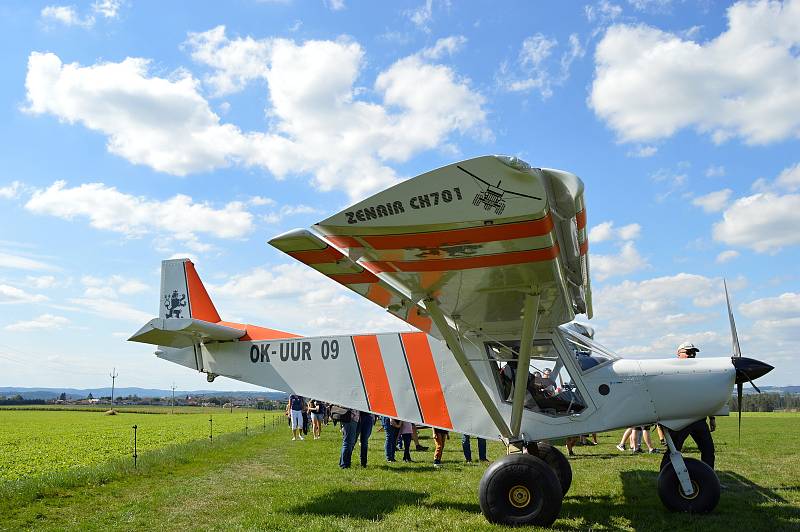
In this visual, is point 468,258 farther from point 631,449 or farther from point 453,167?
point 631,449

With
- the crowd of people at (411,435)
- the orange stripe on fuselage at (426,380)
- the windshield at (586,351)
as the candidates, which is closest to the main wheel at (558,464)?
the crowd of people at (411,435)

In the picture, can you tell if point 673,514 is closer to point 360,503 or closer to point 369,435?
point 360,503

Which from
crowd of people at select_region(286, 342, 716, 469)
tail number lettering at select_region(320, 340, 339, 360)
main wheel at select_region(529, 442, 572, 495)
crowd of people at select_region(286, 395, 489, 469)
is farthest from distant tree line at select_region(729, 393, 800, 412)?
tail number lettering at select_region(320, 340, 339, 360)

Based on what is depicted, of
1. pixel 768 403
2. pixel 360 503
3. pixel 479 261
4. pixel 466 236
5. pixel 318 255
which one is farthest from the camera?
pixel 768 403

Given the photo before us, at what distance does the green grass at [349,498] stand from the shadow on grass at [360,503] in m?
0.01

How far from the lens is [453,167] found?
166 inches

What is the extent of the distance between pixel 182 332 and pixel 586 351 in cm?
584

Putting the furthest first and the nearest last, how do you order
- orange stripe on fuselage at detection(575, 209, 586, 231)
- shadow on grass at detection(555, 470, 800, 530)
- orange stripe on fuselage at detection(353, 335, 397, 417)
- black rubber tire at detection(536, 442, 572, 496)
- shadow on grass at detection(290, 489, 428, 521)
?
black rubber tire at detection(536, 442, 572, 496), orange stripe on fuselage at detection(353, 335, 397, 417), shadow on grass at detection(290, 489, 428, 521), shadow on grass at detection(555, 470, 800, 530), orange stripe on fuselage at detection(575, 209, 586, 231)

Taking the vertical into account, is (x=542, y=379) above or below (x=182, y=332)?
below

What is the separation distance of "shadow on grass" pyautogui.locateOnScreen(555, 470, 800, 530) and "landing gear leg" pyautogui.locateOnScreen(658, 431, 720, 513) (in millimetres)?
128

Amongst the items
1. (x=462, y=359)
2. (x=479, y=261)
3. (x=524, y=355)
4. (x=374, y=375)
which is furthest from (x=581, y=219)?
(x=374, y=375)

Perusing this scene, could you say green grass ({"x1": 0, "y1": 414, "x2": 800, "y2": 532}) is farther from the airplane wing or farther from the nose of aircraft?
the airplane wing

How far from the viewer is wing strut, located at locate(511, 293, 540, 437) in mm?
6126

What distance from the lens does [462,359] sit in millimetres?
6543
